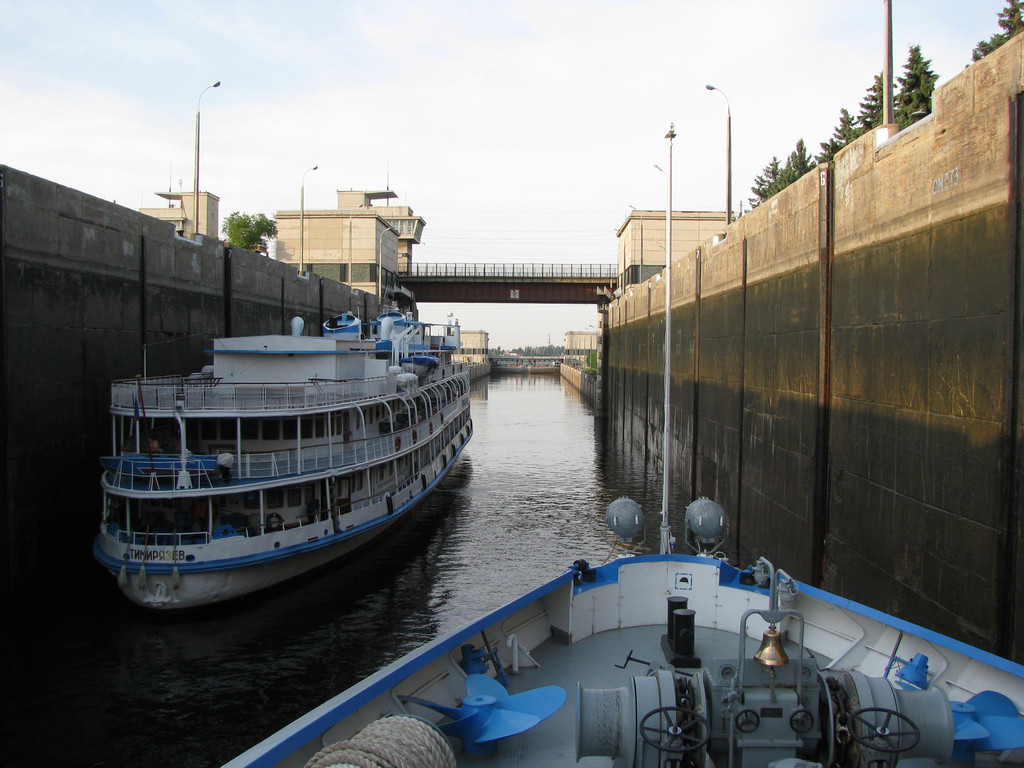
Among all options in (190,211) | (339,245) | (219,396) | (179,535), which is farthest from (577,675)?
(190,211)

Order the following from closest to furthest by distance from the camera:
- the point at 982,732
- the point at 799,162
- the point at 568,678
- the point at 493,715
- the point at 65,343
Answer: the point at 982,732 → the point at 493,715 → the point at 568,678 → the point at 65,343 → the point at 799,162

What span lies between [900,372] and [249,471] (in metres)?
15.8

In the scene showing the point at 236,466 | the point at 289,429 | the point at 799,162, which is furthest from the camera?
the point at 799,162

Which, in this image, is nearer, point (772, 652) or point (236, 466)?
point (772, 652)

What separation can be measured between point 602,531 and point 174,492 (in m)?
16.3

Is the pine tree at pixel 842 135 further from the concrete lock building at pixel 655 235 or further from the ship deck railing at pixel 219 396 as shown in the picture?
the ship deck railing at pixel 219 396

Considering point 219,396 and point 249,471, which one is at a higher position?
point 219,396

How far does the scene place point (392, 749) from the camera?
18.3 feet

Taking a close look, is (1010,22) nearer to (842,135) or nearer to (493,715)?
(842,135)

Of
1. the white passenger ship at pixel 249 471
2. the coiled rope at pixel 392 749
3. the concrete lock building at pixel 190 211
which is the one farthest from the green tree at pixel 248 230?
the coiled rope at pixel 392 749

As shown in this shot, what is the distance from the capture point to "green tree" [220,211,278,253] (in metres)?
69.5

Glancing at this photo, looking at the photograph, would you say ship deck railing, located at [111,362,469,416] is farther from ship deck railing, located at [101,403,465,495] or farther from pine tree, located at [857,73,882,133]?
pine tree, located at [857,73,882,133]

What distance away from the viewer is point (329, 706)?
687 cm

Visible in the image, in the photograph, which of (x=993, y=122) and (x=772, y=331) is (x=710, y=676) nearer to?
(x=993, y=122)
